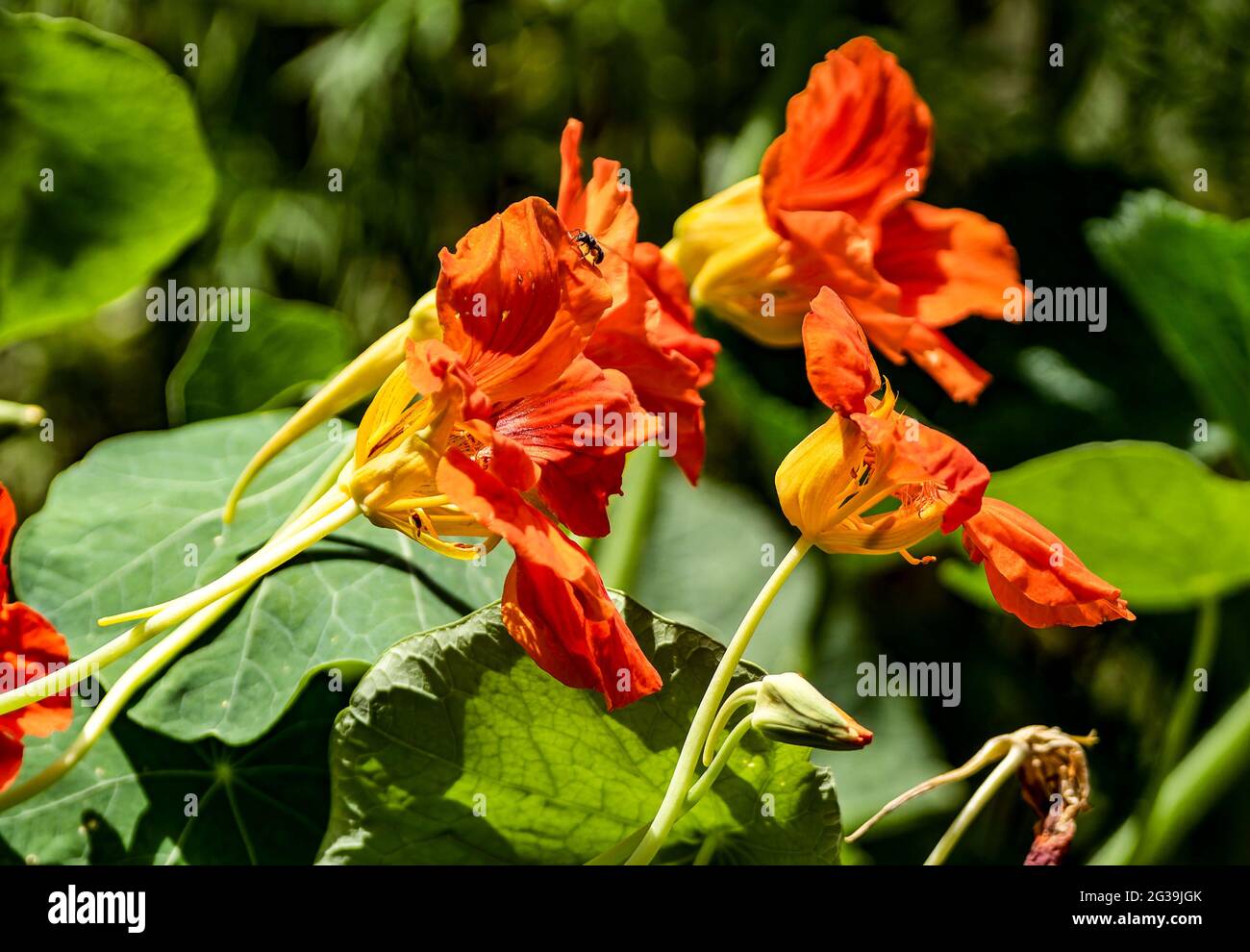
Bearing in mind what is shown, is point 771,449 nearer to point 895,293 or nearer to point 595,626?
point 895,293

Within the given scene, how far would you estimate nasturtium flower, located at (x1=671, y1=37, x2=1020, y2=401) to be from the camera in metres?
0.42

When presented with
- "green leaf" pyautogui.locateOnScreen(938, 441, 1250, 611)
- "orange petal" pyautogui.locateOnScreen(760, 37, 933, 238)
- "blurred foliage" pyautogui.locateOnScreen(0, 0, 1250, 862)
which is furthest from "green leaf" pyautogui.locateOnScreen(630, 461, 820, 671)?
"orange petal" pyautogui.locateOnScreen(760, 37, 933, 238)

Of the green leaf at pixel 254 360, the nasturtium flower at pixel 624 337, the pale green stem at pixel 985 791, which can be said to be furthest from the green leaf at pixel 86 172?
the pale green stem at pixel 985 791

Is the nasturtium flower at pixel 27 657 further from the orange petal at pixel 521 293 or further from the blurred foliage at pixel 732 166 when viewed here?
the blurred foliage at pixel 732 166

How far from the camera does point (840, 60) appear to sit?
44 cm

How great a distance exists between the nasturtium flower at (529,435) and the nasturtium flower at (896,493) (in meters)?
0.05

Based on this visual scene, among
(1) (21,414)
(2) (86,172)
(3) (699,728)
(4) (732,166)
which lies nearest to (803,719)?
(3) (699,728)

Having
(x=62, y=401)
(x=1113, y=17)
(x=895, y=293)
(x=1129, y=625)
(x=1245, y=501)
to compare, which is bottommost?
(x=1129, y=625)

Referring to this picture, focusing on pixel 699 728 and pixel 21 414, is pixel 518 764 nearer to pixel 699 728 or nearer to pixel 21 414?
pixel 699 728

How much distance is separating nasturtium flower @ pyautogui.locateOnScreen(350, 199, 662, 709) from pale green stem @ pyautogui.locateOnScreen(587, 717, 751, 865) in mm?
25

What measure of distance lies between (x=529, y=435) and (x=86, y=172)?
32 cm

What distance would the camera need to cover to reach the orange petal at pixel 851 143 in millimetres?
431

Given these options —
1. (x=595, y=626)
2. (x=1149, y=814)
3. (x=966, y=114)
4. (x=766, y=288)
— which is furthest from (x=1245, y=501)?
(x=966, y=114)
